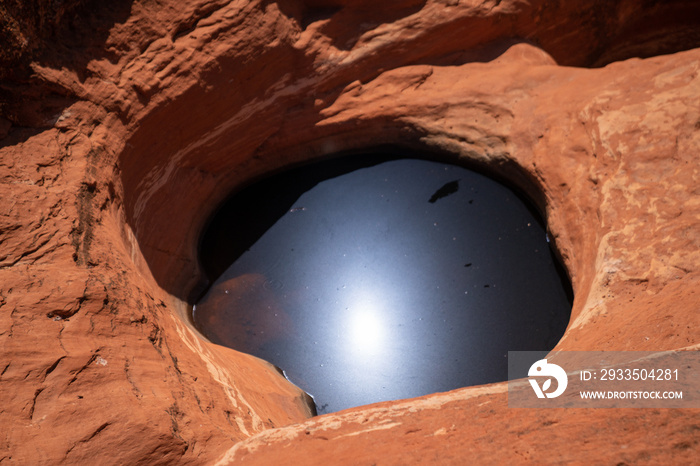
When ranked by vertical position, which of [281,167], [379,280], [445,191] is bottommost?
[379,280]

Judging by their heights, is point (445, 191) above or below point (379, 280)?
above

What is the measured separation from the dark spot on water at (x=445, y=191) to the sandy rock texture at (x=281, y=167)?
0.99ft

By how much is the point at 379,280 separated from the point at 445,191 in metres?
1.14

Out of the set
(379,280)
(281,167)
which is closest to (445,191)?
(379,280)

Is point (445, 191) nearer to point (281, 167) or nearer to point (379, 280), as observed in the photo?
point (379, 280)

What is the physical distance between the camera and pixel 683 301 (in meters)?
2.72

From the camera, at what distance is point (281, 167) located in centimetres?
537

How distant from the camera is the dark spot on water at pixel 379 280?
385cm

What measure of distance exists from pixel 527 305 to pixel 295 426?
222cm

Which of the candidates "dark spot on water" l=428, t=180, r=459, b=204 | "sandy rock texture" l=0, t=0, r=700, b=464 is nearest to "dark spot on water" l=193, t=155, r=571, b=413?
"dark spot on water" l=428, t=180, r=459, b=204

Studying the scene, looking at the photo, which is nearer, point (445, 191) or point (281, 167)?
point (445, 191)

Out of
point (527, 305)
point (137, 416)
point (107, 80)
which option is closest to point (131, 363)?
point (137, 416)

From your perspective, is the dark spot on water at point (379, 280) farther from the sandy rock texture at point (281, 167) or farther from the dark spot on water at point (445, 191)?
the sandy rock texture at point (281, 167)

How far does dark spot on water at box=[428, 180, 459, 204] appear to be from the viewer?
4.82 metres
